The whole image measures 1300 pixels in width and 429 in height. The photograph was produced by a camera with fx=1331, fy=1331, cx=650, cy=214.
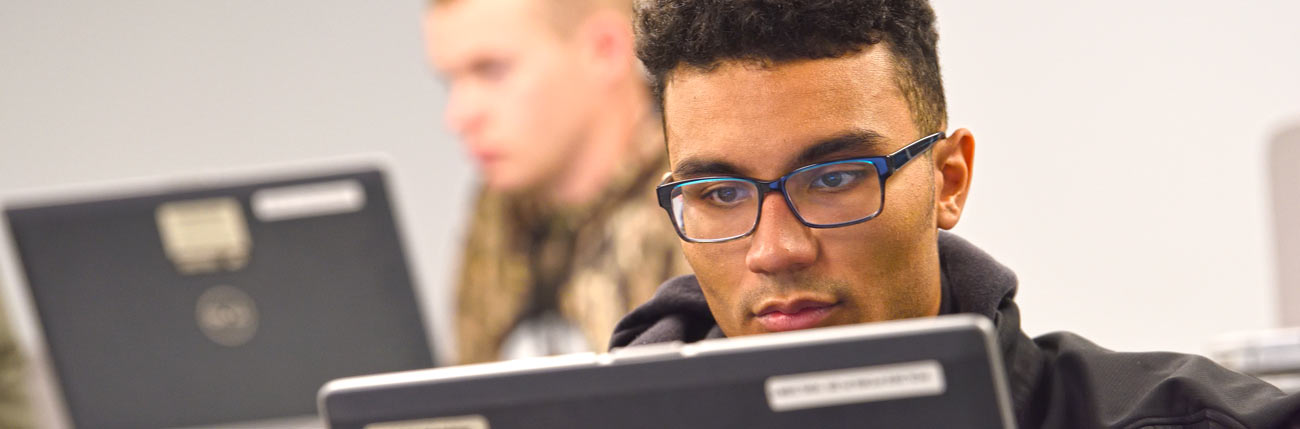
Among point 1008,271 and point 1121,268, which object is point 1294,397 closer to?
point 1008,271

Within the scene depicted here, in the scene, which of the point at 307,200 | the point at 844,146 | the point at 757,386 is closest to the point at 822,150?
the point at 844,146

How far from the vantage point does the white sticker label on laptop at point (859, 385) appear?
2.46ft

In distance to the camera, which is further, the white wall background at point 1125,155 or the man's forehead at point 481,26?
the man's forehead at point 481,26

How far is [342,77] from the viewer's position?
3.66 meters

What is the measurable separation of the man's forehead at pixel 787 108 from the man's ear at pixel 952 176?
0.32ft

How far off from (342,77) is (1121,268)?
208cm

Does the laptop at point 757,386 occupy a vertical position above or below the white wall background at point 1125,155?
above

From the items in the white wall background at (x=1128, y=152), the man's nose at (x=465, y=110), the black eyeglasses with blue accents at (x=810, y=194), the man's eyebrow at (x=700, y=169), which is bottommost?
the white wall background at (x=1128, y=152)

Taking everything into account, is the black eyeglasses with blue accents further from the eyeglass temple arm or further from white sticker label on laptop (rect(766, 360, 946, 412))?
white sticker label on laptop (rect(766, 360, 946, 412))

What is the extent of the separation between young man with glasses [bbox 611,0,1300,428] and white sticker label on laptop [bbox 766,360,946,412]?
0.43 metres

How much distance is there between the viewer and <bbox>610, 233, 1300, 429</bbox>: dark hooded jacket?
3.68 ft

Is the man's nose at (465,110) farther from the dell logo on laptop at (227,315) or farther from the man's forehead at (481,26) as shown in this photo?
the dell logo on laptop at (227,315)

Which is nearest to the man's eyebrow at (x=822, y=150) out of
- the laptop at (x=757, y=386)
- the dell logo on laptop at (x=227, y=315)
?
the laptop at (x=757, y=386)

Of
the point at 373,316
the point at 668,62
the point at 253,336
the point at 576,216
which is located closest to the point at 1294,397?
the point at 668,62
